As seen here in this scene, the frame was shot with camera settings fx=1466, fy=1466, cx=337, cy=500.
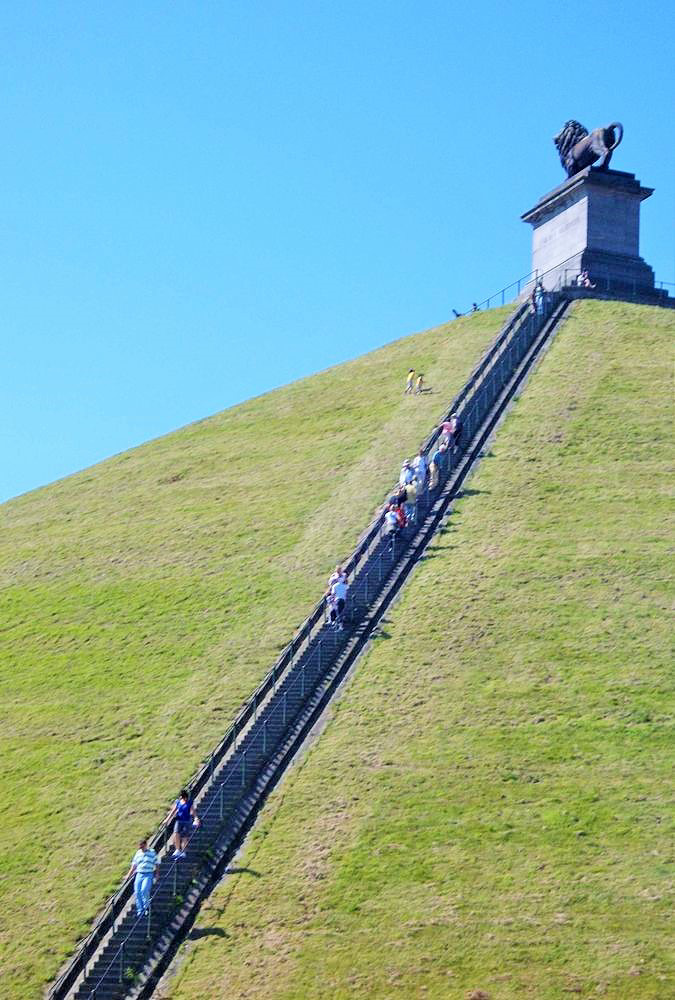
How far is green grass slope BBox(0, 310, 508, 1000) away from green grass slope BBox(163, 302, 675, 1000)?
2.73 m

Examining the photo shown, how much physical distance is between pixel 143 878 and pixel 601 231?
3693 centimetres

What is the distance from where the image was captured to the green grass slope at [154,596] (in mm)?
24734

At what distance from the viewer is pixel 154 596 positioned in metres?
35.3

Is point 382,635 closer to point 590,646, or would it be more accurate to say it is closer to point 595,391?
point 590,646

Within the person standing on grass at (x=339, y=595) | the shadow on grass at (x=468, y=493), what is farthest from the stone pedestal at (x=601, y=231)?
the person standing on grass at (x=339, y=595)

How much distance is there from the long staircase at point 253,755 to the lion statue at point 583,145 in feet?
56.3

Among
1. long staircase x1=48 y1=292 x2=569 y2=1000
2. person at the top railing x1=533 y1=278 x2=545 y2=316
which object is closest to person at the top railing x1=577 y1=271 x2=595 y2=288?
person at the top railing x1=533 y1=278 x2=545 y2=316

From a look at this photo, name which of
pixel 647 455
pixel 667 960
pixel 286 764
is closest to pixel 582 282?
pixel 647 455

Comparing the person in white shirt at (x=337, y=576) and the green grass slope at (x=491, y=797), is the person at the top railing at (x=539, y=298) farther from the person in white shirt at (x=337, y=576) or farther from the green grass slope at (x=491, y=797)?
the person in white shirt at (x=337, y=576)

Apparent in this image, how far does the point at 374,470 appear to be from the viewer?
4016cm

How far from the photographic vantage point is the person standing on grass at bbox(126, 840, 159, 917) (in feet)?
71.7

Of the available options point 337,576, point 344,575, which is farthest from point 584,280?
point 337,576

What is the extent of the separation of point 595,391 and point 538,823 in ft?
71.9

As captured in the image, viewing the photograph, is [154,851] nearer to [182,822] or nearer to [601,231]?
[182,822]
